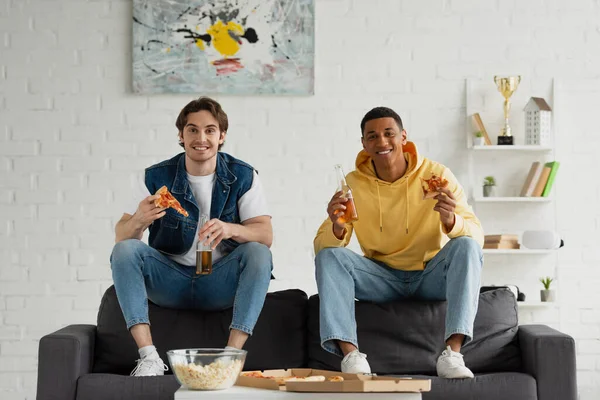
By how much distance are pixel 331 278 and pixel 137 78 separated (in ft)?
7.54

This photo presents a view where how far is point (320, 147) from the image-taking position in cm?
506

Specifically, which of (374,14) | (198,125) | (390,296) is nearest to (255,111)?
(374,14)

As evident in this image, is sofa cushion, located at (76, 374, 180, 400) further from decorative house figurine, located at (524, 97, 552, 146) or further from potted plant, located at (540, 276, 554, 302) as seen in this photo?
decorative house figurine, located at (524, 97, 552, 146)

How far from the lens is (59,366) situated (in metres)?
3.06

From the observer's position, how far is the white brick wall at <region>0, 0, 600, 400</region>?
5000 millimetres

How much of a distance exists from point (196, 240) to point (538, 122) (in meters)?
2.41

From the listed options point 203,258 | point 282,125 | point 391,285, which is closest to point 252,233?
point 203,258

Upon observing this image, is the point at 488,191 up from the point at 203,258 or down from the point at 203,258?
up

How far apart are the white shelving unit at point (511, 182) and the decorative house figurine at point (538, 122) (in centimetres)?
7

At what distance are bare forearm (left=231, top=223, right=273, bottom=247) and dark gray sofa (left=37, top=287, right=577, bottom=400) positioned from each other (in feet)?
0.76

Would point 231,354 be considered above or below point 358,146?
below

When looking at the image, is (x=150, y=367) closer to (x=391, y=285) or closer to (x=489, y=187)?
(x=391, y=285)

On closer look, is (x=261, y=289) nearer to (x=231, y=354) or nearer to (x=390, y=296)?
(x=390, y=296)

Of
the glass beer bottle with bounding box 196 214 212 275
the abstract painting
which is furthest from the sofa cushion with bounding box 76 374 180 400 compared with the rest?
the abstract painting
